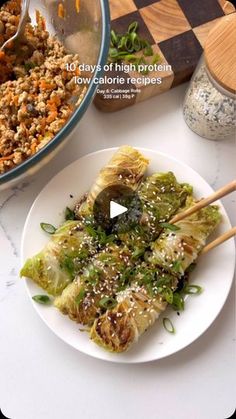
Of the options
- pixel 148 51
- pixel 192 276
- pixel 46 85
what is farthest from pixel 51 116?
pixel 192 276

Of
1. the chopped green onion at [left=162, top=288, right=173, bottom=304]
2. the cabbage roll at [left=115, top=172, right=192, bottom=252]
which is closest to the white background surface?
the chopped green onion at [left=162, top=288, right=173, bottom=304]

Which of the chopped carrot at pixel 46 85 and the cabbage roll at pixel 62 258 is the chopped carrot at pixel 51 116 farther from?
the cabbage roll at pixel 62 258

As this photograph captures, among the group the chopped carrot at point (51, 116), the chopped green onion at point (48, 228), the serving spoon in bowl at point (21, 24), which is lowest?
the chopped green onion at point (48, 228)

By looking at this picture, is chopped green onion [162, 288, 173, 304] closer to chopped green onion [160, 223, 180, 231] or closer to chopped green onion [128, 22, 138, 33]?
chopped green onion [160, 223, 180, 231]

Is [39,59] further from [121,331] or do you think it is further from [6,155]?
[121,331]

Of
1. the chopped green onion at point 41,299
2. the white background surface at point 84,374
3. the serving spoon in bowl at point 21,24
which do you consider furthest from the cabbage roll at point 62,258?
the serving spoon in bowl at point 21,24

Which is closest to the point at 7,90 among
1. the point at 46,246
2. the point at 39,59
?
the point at 39,59

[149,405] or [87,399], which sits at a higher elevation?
[87,399]
